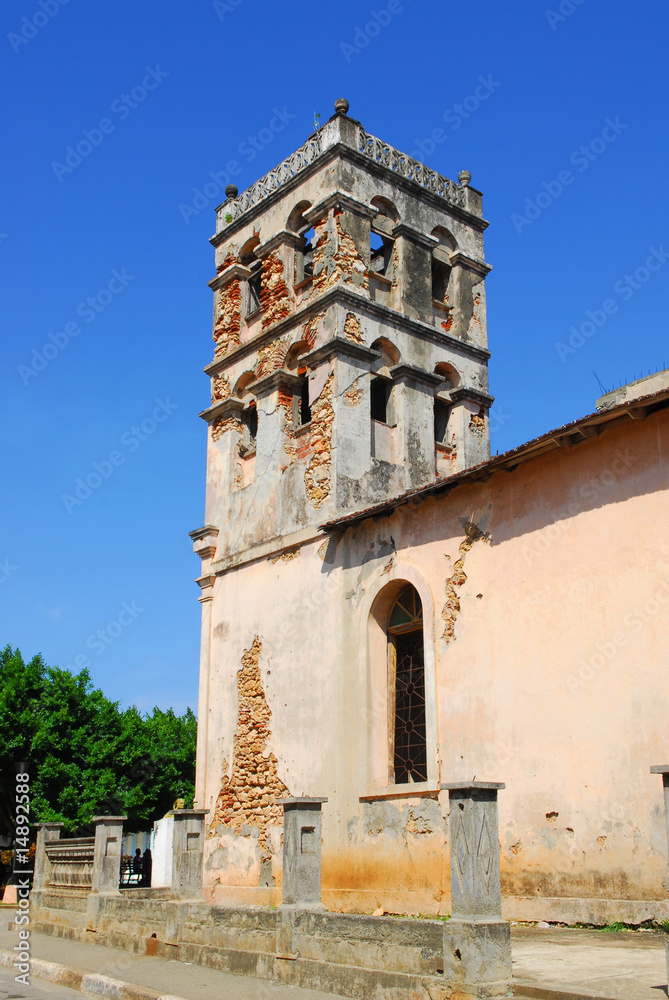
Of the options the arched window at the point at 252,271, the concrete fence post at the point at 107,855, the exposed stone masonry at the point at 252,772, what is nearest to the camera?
the concrete fence post at the point at 107,855

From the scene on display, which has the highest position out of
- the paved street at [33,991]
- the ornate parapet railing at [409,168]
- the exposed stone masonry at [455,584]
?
the ornate parapet railing at [409,168]

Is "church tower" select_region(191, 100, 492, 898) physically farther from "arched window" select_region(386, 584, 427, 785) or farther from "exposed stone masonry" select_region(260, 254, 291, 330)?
"arched window" select_region(386, 584, 427, 785)

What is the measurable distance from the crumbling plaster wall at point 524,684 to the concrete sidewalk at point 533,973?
1087mm

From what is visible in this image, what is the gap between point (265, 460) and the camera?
704 inches

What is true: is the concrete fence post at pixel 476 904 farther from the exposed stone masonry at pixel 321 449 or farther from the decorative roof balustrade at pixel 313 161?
the decorative roof balustrade at pixel 313 161

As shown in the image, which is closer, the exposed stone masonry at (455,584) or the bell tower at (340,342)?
the exposed stone masonry at (455,584)

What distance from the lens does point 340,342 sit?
54.4ft

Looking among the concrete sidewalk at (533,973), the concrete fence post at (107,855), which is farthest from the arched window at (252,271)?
the concrete sidewalk at (533,973)

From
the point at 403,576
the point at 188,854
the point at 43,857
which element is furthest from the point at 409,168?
the point at 43,857

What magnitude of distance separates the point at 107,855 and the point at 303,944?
6.94m

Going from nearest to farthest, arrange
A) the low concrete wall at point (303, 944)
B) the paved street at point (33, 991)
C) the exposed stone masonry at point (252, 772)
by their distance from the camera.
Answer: the low concrete wall at point (303, 944)
the paved street at point (33, 991)
the exposed stone masonry at point (252, 772)

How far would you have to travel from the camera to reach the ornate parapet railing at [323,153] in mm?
18406

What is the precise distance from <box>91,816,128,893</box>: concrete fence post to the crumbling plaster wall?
2.47m

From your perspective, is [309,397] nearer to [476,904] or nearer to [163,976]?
[163,976]
